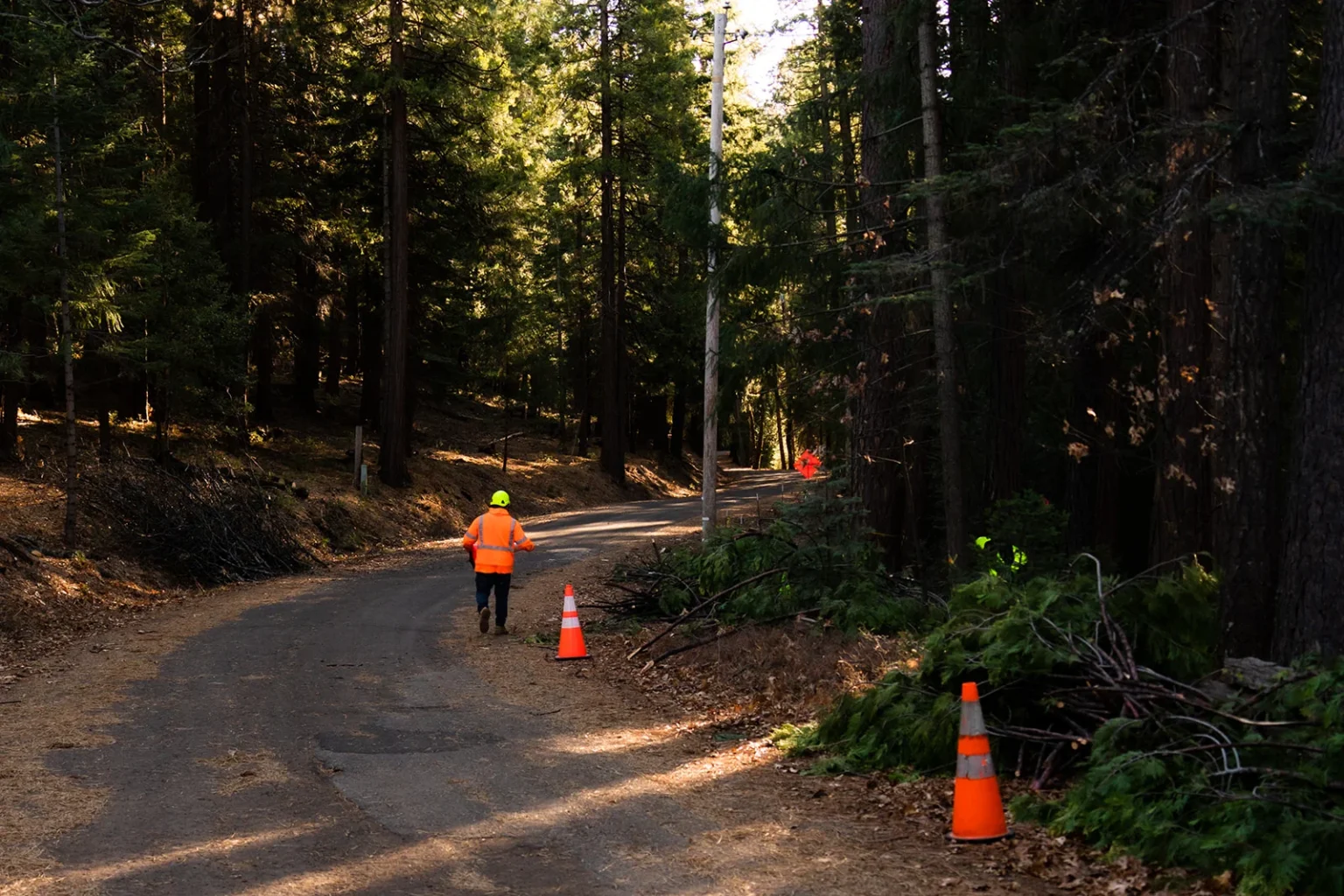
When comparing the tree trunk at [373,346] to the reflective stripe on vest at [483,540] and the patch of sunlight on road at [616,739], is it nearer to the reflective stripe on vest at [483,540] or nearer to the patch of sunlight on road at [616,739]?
the reflective stripe on vest at [483,540]

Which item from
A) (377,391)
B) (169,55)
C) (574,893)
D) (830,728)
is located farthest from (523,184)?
(574,893)

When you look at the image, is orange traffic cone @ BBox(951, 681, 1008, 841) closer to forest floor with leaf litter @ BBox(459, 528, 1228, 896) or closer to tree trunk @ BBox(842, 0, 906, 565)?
forest floor with leaf litter @ BBox(459, 528, 1228, 896)

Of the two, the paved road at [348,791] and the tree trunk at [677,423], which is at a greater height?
the tree trunk at [677,423]

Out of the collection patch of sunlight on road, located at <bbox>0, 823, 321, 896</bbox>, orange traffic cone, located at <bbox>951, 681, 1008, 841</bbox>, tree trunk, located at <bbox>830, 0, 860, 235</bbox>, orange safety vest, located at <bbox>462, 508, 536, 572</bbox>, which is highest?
tree trunk, located at <bbox>830, 0, 860, 235</bbox>

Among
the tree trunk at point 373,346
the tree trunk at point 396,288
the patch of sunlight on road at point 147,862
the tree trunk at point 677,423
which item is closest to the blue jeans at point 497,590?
the patch of sunlight on road at point 147,862

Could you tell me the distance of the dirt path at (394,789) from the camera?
617 cm

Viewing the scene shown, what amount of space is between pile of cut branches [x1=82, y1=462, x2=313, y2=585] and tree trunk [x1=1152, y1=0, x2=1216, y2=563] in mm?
15215

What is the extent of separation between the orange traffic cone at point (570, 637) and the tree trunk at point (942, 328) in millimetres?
4889

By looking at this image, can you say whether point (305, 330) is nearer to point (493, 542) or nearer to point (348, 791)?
point (493, 542)

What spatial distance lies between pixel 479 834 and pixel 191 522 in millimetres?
15467

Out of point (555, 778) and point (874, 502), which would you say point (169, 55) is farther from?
point (555, 778)

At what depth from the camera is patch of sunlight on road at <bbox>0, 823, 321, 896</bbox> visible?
234 inches

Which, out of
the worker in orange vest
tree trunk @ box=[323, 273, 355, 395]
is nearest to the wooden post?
tree trunk @ box=[323, 273, 355, 395]

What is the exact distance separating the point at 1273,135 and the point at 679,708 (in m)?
7.47
